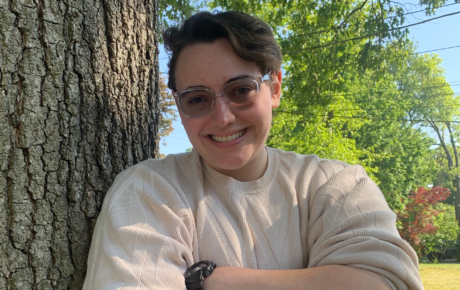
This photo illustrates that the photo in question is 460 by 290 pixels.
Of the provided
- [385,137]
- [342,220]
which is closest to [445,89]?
[385,137]

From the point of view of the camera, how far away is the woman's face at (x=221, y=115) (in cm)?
159

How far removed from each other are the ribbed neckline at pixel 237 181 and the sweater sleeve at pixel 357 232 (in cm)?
23

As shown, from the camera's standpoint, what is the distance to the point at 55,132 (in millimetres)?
1595

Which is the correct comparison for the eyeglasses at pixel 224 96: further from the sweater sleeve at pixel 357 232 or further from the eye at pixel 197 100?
the sweater sleeve at pixel 357 232

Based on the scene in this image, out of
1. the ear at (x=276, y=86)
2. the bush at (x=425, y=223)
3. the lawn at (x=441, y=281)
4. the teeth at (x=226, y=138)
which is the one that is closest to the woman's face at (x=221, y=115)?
the teeth at (x=226, y=138)

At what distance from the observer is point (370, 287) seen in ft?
4.44

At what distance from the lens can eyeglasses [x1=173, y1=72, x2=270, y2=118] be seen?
62.4 inches

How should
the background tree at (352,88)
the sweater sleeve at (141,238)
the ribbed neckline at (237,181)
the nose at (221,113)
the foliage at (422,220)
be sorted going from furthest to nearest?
the foliage at (422,220), the background tree at (352,88), the ribbed neckline at (237,181), the nose at (221,113), the sweater sleeve at (141,238)

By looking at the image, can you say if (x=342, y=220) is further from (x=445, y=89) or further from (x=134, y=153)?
(x=445, y=89)

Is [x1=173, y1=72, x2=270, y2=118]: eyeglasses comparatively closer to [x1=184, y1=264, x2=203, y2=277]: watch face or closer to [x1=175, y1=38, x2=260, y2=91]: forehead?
[x1=175, y1=38, x2=260, y2=91]: forehead

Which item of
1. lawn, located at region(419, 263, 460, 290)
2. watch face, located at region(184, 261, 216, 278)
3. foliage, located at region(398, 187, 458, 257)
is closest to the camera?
watch face, located at region(184, 261, 216, 278)

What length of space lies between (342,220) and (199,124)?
0.70 metres

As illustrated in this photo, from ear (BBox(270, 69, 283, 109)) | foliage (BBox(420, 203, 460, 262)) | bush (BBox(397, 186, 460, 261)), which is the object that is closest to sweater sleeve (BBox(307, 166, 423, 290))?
ear (BBox(270, 69, 283, 109))

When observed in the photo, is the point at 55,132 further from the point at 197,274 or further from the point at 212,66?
the point at 197,274
